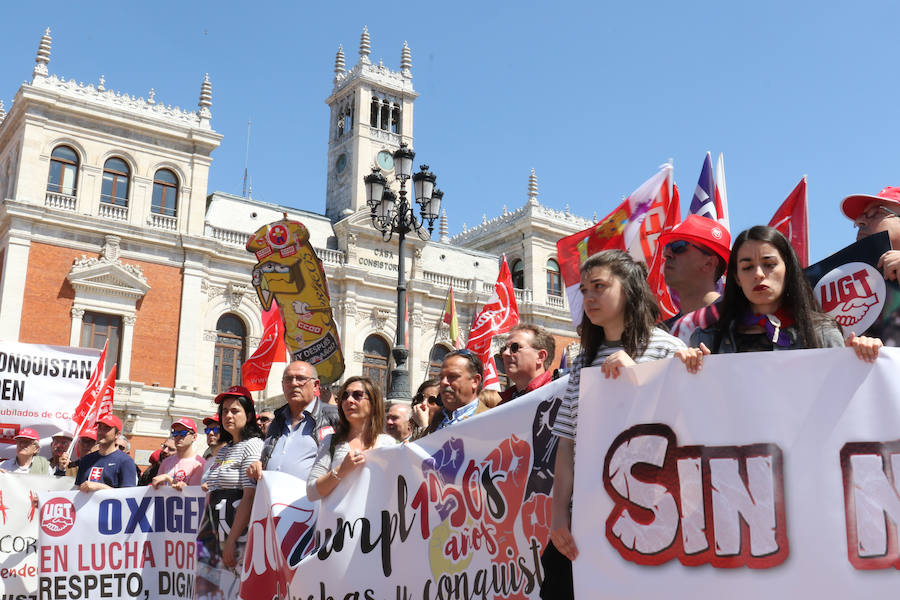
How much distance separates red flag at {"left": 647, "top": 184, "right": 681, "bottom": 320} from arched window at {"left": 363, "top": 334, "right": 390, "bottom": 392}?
79.2 feet

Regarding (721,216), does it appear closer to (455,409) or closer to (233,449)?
(455,409)

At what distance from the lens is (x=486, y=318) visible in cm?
1393

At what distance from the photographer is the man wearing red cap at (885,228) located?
11.1 feet

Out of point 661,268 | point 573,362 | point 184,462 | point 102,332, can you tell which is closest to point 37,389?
point 184,462

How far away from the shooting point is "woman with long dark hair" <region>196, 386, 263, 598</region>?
17.6 ft

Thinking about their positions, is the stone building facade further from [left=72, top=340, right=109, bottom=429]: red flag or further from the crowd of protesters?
the crowd of protesters

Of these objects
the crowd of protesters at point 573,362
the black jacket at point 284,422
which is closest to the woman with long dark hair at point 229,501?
the crowd of protesters at point 573,362

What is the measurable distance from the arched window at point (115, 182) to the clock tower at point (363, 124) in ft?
29.7

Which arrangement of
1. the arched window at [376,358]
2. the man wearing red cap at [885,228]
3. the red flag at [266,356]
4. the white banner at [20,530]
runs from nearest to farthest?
the man wearing red cap at [885,228]
the white banner at [20,530]
the red flag at [266,356]
the arched window at [376,358]

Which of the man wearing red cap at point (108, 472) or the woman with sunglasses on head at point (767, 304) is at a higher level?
the woman with sunglasses on head at point (767, 304)

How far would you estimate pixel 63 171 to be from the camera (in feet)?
83.6

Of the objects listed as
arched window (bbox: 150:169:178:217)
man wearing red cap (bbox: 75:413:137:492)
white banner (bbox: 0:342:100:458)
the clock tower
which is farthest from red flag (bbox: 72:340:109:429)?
the clock tower

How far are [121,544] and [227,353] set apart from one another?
2146 centimetres

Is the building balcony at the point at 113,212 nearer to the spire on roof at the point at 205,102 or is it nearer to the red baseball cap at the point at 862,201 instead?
the spire on roof at the point at 205,102
